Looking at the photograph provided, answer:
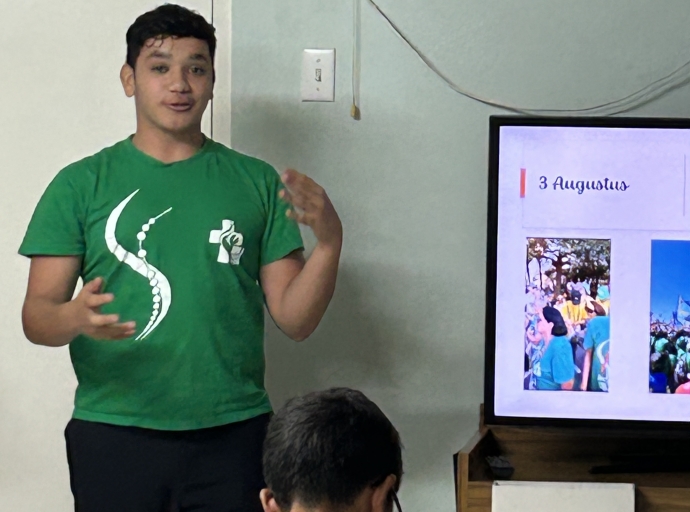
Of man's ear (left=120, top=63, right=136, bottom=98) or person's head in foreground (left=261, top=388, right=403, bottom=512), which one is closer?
person's head in foreground (left=261, top=388, right=403, bottom=512)

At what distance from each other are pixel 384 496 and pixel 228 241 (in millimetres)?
810

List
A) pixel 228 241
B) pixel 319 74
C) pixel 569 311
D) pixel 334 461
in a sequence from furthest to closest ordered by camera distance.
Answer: pixel 319 74, pixel 569 311, pixel 228 241, pixel 334 461

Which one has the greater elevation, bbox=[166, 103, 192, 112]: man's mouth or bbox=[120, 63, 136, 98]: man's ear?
bbox=[120, 63, 136, 98]: man's ear

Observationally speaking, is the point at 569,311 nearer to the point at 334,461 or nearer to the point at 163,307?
the point at 163,307

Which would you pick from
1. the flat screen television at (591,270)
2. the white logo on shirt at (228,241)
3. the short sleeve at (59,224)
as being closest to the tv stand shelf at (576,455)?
the flat screen television at (591,270)

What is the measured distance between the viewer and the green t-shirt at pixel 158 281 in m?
1.64

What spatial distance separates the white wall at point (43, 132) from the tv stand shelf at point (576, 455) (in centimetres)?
95

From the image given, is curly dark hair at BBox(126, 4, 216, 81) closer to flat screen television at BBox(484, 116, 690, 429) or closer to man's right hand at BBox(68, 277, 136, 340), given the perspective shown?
man's right hand at BBox(68, 277, 136, 340)

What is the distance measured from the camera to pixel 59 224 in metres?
1.65

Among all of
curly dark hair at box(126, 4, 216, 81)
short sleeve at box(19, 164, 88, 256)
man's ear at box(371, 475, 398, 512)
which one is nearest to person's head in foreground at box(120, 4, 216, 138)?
curly dark hair at box(126, 4, 216, 81)

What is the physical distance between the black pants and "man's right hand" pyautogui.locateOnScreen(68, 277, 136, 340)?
219 millimetres

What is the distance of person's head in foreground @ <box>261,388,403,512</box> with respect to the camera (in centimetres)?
95

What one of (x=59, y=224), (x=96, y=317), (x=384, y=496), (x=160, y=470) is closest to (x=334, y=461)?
(x=384, y=496)

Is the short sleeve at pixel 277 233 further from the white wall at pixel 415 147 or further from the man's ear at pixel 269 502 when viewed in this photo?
the man's ear at pixel 269 502
